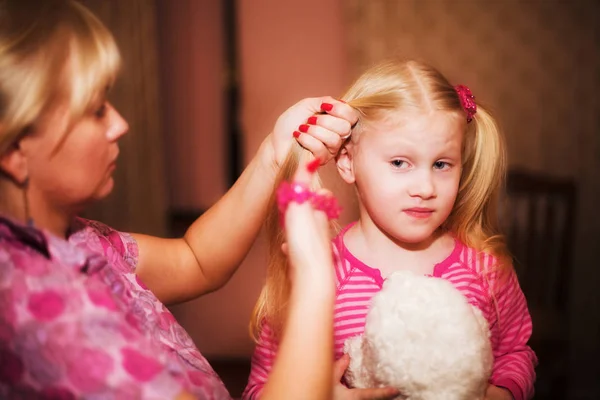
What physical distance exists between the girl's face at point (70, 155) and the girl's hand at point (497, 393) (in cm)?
75

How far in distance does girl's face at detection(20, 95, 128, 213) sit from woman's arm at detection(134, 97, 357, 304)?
0.30 metres

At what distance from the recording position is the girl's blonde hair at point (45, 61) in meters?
0.75

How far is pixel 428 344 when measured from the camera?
33.0 inches

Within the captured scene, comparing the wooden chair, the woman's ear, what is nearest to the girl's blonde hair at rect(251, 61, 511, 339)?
the woman's ear

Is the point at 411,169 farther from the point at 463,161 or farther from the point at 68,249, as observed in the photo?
the point at 68,249

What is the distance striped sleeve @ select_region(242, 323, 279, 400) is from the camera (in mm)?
1063

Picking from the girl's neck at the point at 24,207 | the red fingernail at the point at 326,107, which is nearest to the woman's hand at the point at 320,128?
the red fingernail at the point at 326,107

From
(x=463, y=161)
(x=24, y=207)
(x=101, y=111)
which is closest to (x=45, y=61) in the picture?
(x=101, y=111)

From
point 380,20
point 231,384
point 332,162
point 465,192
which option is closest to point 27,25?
point 332,162

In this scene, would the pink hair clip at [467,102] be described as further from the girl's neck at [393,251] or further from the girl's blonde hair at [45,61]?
the girl's blonde hair at [45,61]

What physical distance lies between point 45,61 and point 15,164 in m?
0.16

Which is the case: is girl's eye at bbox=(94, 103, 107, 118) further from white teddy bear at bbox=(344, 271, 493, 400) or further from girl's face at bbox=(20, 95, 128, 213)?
white teddy bear at bbox=(344, 271, 493, 400)

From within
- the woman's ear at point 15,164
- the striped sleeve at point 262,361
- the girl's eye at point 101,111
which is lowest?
the striped sleeve at point 262,361

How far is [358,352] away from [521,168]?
2426 millimetres
